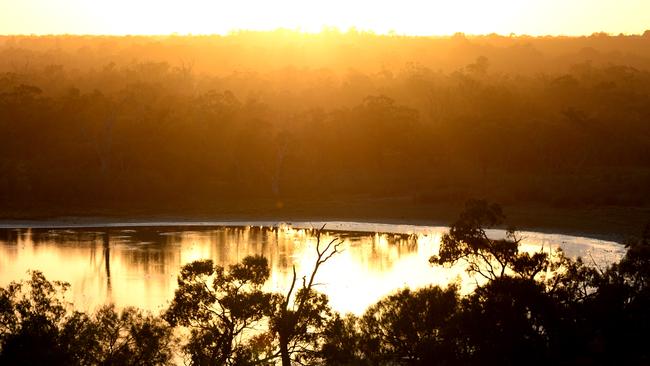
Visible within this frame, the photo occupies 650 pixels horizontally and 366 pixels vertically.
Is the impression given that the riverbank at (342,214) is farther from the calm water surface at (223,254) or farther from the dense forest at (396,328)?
the dense forest at (396,328)

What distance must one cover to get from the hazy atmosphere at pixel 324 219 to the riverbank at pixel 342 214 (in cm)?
34

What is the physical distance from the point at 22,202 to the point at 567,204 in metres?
45.4

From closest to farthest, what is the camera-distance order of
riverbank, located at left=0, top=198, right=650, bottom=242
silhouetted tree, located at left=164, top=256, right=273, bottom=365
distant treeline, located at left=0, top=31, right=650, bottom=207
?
silhouetted tree, located at left=164, top=256, right=273, bottom=365 → riverbank, located at left=0, top=198, right=650, bottom=242 → distant treeline, located at left=0, top=31, right=650, bottom=207

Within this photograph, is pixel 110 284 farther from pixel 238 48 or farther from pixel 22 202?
pixel 238 48

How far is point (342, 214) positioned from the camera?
252 ft

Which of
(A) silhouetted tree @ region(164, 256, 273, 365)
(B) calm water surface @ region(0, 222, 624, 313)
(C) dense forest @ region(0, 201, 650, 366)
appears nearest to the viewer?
(C) dense forest @ region(0, 201, 650, 366)

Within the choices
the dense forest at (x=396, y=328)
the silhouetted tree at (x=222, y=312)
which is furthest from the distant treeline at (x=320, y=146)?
the silhouetted tree at (x=222, y=312)

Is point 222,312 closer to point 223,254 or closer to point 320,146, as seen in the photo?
point 223,254

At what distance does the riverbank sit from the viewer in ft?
224

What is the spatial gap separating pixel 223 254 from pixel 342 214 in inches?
882

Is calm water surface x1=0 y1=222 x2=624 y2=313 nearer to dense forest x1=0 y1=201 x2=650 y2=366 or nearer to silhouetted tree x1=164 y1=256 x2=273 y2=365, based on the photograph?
silhouetted tree x1=164 y1=256 x2=273 y2=365

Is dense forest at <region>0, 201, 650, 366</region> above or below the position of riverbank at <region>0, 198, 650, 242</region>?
below

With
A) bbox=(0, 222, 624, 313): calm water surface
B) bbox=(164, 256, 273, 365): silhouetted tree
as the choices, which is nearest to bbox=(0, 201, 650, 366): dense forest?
bbox=(164, 256, 273, 365): silhouetted tree

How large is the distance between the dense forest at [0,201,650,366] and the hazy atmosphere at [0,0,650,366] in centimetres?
6
